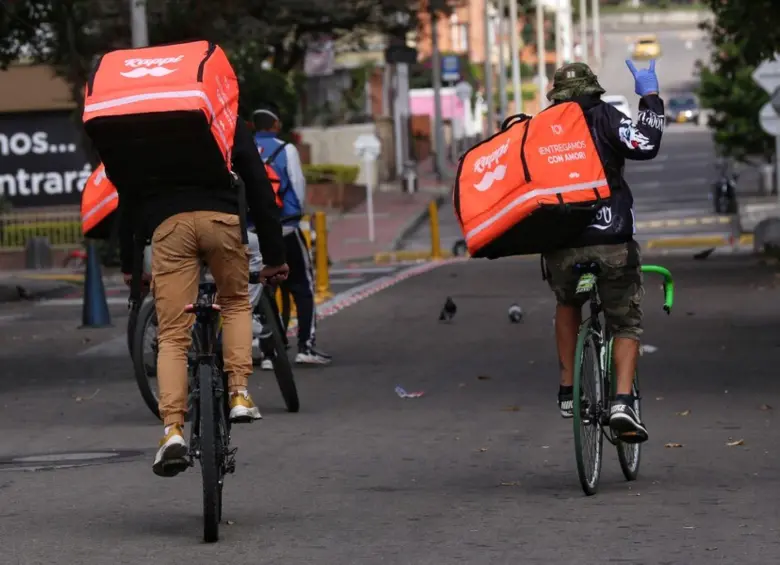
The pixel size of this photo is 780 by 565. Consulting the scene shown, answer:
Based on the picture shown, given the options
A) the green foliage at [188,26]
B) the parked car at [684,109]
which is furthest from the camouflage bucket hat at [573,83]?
the parked car at [684,109]

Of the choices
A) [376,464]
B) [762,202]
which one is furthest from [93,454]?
[762,202]

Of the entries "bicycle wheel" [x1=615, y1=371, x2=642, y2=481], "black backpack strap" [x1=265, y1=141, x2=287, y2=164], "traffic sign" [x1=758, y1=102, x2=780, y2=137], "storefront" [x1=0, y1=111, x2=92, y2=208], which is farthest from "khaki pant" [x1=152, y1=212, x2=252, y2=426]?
"storefront" [x1=0, y1=111, x2=92, y2=208]

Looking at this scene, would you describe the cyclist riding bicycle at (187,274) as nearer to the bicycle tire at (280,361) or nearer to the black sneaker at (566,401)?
the black sneaker at (566,401)

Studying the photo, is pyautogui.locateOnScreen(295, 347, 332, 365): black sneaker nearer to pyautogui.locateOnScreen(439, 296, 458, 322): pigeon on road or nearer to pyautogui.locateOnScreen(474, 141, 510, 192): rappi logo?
pyautogui.locateOnScreen(439, 296, 458, 322): pigeon on road

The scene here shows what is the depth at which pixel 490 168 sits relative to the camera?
368 inches

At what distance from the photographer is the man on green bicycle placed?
9180 mm

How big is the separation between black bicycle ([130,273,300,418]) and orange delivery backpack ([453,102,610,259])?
298 centimetres

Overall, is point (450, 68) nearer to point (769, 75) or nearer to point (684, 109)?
point (684, 109)

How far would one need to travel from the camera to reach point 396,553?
25.6 feet

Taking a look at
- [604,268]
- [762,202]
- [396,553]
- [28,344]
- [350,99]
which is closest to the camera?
[396,553]

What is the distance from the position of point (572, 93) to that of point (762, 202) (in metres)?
34.4

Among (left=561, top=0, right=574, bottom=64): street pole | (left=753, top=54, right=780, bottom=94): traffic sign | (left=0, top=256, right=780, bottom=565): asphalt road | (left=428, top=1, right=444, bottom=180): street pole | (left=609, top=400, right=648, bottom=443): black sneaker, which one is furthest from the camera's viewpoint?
(left=561, top=0, right=574, bottom=64): street pole

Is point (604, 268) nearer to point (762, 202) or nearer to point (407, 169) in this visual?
point (762, 202)

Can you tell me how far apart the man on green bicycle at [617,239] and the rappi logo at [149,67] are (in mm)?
2027
